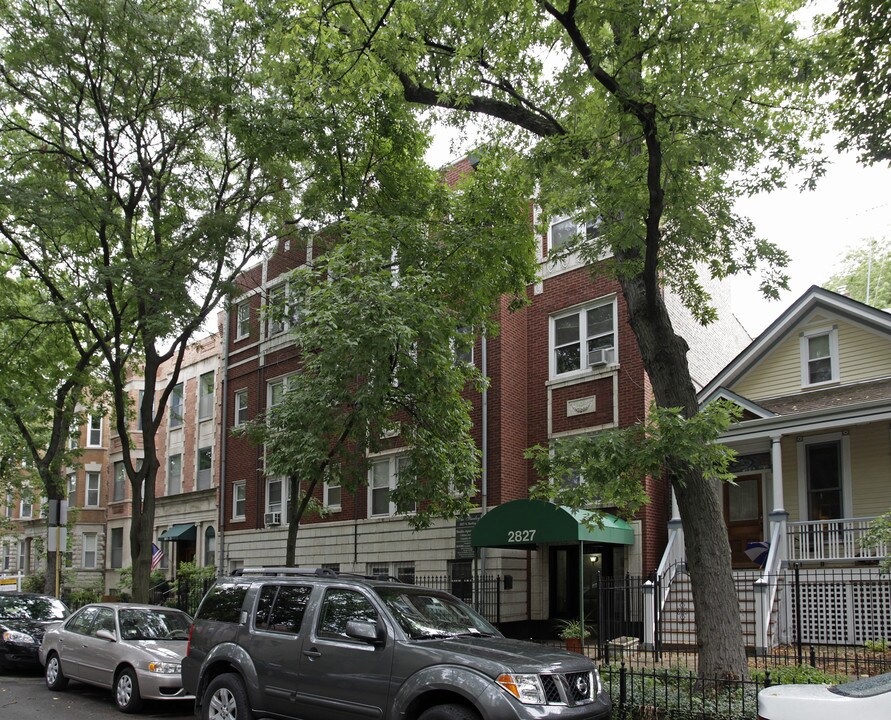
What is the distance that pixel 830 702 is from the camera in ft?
16.6

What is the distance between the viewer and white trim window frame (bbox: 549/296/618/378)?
20.3 meters

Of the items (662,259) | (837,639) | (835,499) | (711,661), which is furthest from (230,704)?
(835,499)

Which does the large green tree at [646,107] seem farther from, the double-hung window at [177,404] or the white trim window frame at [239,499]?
the double-hung window at [177,404]

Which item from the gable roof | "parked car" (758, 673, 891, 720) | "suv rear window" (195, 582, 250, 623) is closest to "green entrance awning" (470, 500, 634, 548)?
the gable roof

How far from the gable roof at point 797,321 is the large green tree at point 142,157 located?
10.3 metres

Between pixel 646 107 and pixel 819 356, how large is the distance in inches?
429

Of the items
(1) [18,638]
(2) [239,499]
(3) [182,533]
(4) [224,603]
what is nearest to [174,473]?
(3) [182,533]

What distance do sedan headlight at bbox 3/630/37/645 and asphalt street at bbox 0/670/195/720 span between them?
3.54 feet

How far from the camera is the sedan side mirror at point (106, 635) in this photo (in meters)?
12.7

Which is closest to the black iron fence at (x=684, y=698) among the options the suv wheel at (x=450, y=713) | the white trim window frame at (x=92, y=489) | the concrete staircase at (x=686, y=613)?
the suv wheel at (x=450, y=713)

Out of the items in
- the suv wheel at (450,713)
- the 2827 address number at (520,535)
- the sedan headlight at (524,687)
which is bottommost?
the suv wheel at (450,713)

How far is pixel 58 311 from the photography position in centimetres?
1802

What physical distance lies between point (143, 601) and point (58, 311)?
6.23m

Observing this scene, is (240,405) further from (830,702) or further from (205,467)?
(830,702)
